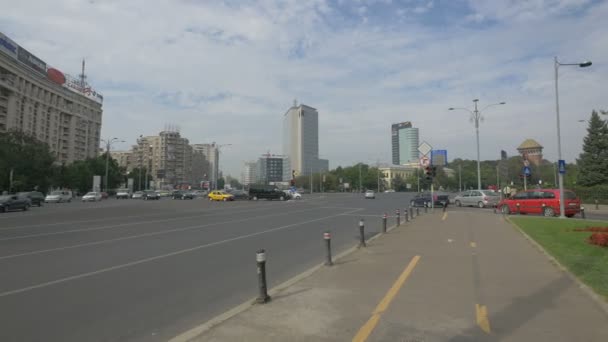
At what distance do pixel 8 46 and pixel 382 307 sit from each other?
102262mm

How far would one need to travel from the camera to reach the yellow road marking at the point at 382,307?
16.1ft

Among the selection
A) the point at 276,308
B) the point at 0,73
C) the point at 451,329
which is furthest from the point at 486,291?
the point at 0,73

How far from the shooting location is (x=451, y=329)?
16.9ft

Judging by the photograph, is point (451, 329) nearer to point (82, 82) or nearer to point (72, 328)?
point (72, 328)

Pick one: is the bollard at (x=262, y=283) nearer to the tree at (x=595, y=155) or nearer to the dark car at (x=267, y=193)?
the dark car at (x=267, y=193)

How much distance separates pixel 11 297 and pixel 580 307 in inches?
349

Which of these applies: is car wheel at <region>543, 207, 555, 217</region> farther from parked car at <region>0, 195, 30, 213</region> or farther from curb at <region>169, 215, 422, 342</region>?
parked car at <region>0, 195, 30, 213</region>

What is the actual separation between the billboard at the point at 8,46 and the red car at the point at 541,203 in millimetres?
92835

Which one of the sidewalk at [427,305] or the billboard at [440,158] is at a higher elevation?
the billboard at [440,158]

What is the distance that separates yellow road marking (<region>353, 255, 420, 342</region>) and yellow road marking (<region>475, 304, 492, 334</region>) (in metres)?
1.24

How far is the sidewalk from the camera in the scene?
4.97m

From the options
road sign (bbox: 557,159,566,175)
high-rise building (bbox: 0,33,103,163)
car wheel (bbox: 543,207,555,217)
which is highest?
high-rise building (bbox: 0,33,103,163)

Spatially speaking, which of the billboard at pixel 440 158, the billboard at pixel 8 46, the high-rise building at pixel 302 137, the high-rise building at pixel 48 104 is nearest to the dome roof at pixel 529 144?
the high-rise building at pixel 302 137

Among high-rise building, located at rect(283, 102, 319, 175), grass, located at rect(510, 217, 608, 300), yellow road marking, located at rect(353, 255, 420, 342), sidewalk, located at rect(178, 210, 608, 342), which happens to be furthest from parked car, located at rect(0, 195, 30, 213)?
high-rise building, located at rect(283, 102, 319, 175)
